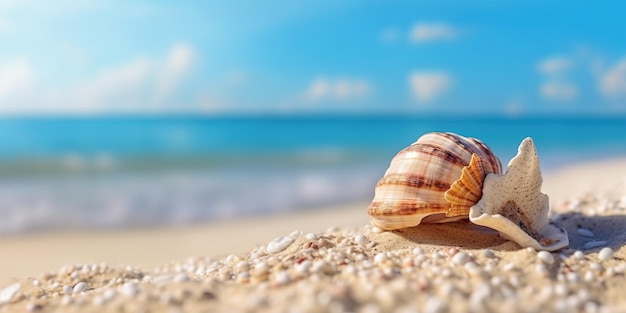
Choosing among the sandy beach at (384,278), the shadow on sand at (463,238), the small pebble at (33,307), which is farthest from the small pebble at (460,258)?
the small pebble at (33,307)

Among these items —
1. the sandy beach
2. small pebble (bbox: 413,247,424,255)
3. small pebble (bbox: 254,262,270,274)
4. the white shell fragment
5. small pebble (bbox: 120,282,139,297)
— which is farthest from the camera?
the white shell fragment

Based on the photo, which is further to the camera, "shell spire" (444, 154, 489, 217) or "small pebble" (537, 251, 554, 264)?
"shell spire" (444, 154, 489, 217)

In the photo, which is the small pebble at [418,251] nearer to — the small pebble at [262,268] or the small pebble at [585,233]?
the small pebble at [262,268]

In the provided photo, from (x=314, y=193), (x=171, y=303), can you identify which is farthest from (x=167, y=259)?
(x=314, y=193)

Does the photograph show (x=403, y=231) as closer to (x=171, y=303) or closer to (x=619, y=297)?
(x=619, y=297)

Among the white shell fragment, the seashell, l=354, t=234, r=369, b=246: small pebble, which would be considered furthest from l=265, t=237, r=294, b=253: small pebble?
the white shell fragment

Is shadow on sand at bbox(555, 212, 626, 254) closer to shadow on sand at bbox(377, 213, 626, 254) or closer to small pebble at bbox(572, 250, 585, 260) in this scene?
shadow on sand at bbox(377, 213, 626, 254)

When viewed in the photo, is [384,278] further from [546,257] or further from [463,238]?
[463,238]

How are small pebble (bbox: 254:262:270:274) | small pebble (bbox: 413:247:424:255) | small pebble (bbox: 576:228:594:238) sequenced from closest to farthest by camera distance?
small pebble (bbox: 254:262:270:274) < small pebble (bbox: 413:247:424:255) < small pebble (bbox: 576:228:594:238)
